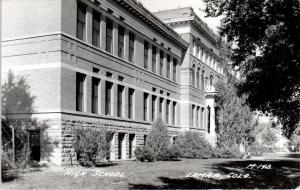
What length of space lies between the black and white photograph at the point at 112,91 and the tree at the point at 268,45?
0.05 m

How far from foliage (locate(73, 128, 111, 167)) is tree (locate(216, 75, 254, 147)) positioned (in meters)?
22.2

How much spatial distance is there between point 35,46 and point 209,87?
99.5 feet

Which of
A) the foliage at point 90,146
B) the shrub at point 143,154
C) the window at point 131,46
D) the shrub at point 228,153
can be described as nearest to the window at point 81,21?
the foliage at point 90,146

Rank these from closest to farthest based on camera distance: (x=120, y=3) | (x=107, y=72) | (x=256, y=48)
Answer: (x=256, y=48) → (x=107, y=72) → (x=120, y=3)

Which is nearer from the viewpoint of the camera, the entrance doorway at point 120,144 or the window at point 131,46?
the entrance doorway at point 120,144

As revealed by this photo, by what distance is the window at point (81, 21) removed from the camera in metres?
23.1

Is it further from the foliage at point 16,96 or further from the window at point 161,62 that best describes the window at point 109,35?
the window at point 161,62

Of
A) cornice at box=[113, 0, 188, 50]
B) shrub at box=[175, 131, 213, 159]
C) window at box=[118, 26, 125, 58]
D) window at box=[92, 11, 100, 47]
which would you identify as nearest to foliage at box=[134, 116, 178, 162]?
window at box=[118, 26, 125, 58]

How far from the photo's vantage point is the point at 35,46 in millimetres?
21516

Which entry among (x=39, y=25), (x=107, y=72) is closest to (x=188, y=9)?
(x=107, y=72)

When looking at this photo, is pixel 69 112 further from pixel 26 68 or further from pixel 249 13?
pixel 249 13

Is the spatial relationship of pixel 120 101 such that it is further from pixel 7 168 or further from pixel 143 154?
pixel 7 168

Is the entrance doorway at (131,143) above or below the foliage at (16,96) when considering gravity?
below

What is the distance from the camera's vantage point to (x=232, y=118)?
40938 millimetres
